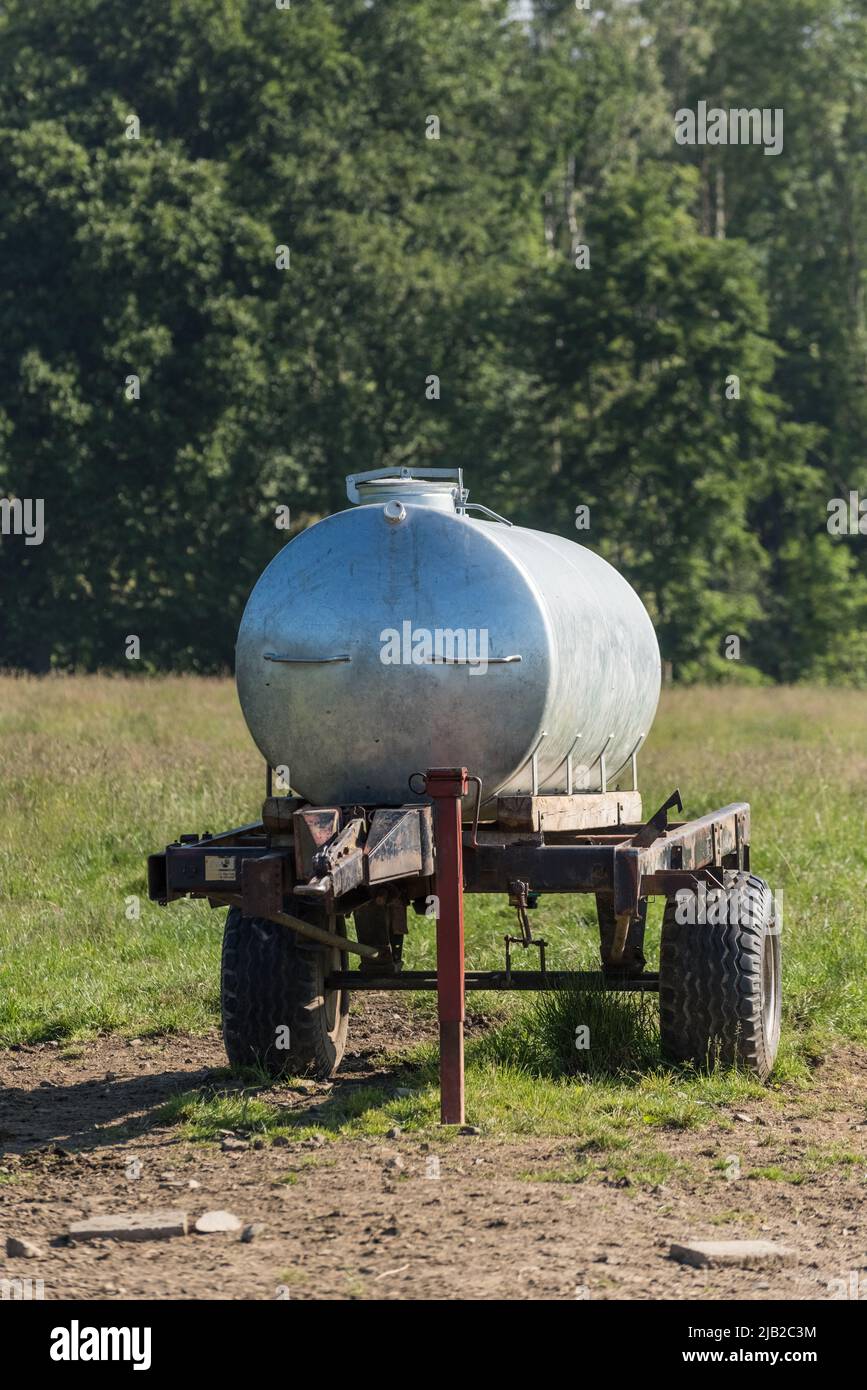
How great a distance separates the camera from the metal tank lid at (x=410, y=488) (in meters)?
8.26

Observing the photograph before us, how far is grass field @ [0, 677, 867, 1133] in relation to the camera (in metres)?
8.36

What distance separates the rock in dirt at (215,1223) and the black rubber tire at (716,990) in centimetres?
258

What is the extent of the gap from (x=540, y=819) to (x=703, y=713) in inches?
672

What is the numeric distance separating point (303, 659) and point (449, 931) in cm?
132

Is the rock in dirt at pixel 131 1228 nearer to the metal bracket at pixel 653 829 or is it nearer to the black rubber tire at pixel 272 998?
the black rubber tire at pixel 272 998

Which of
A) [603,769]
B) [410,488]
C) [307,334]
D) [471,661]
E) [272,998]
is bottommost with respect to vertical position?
[272,998]

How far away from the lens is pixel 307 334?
123 ft

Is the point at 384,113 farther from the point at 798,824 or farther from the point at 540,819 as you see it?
the point at 540,819

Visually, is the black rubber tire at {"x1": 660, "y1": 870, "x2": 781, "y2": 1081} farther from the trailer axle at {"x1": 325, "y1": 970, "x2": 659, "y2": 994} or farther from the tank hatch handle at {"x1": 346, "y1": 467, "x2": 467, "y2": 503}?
the tank hatch handle at {"x1": 346, "y1": 467, "x2": 467, "y2": 503}

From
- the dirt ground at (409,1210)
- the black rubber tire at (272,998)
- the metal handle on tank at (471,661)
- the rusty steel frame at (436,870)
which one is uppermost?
the metal handle on tank at (471,661)

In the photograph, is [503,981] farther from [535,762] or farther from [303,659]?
[303,659]

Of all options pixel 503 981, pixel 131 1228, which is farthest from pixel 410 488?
pixel 131 1228

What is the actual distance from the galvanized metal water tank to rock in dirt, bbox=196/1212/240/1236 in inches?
88.2

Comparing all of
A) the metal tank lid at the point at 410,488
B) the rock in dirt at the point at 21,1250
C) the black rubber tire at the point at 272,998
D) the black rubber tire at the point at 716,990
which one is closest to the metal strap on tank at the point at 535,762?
the black rubber tire at the point at 716,990
